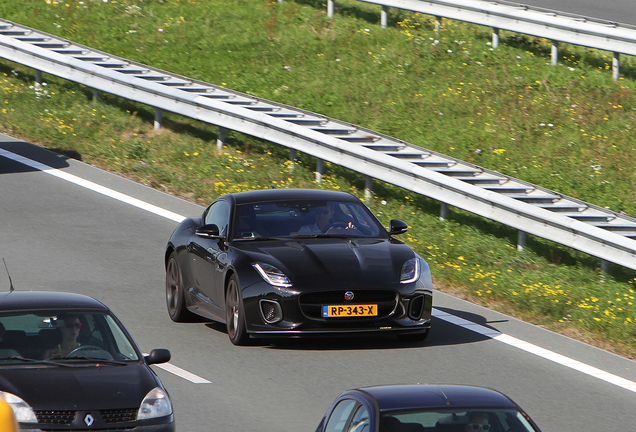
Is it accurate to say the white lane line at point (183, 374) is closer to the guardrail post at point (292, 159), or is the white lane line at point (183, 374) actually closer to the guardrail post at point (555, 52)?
the guardrail post at point (292, 159)

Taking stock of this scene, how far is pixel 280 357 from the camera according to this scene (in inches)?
404

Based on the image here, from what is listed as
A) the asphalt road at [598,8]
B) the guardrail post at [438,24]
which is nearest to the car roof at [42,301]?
the guardrail post at [438,24]

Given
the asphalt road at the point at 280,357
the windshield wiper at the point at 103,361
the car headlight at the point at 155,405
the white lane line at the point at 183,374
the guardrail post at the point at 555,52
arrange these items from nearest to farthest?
the car headlight at the point at 155,405
the windshield wiper at the point at 103,361
the asphalt road at the point at 280,357
the white lane line at the point at 183,374
the guardrail post at the point at 555,52

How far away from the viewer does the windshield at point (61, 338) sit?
7.53m

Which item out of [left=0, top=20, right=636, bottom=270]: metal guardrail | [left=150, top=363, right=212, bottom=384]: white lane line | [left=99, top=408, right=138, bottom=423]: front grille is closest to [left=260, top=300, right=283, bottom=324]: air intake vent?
[left=150, top=363, right=212, bottom=384]: white lane line

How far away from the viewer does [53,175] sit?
17.9m

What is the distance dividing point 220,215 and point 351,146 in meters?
4.97

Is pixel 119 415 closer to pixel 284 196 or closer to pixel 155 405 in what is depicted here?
pixel 155 405

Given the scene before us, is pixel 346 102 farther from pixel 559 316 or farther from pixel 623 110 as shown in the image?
pixel 559 316

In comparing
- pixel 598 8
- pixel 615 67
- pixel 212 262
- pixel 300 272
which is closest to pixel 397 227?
pixel 300 272

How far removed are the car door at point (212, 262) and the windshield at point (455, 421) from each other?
19.0 ft

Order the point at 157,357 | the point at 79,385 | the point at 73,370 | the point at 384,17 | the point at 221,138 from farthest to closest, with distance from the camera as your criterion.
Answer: the point at 384,17 < the point at 221,138 < the point at 157,357 < the point at 73,370 < the point at 79,385

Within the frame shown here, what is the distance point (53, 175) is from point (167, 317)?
6716 mm

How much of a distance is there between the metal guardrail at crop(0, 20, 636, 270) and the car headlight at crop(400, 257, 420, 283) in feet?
10.6
